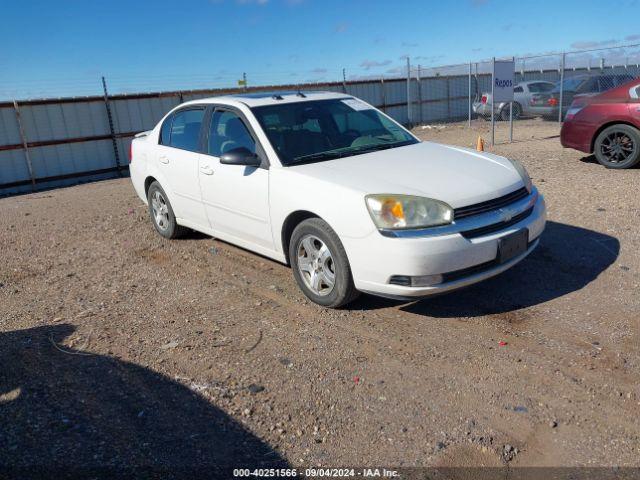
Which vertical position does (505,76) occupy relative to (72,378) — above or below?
above

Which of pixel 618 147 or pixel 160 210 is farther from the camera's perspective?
pixel 618 147

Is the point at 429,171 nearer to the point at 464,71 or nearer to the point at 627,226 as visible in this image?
the point at 627,226

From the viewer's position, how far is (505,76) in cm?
1359

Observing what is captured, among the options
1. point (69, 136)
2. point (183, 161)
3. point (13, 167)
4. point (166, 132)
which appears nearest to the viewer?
point (183, 161)

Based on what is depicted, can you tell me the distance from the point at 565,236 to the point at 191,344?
13.4 feet

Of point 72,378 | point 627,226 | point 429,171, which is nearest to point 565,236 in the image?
point 627,226

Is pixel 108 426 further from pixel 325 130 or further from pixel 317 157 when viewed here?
pixel 325 130

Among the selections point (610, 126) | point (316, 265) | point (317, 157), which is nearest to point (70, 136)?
point (317, 157)

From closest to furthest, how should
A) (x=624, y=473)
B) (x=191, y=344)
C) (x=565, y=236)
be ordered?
(x=624, y=473) → (x=191, y=344) → (x=565, y=236)

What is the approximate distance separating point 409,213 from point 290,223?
115cm

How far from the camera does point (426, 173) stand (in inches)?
168

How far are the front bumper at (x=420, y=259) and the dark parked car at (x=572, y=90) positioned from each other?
14.0m

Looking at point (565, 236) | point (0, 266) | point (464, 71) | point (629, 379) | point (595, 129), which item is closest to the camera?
point (629, 379)

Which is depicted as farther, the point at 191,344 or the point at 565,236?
the point at 565,236
